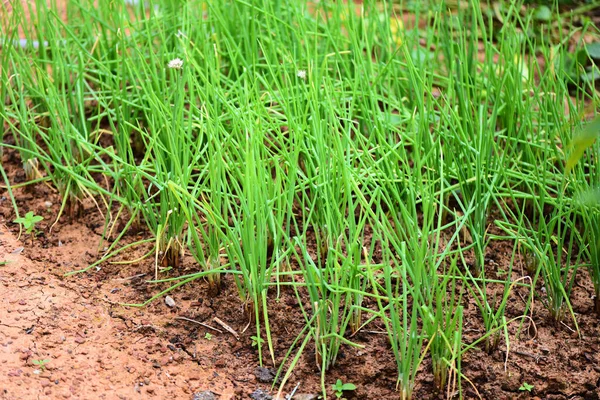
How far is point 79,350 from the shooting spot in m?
1.92

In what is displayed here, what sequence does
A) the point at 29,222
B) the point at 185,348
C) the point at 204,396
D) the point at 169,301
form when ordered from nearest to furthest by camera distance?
1. the point at 204,396
2. the point at 185,348
3. the point at 169,301
4. the point at 29,222

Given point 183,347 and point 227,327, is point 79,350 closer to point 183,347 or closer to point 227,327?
point 183,347

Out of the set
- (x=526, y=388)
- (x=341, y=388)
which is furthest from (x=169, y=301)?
(x=526, y=388)

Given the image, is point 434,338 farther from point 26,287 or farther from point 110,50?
point 110,50

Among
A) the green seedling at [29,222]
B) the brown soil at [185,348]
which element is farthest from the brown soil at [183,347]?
the green seedling at [29,222]

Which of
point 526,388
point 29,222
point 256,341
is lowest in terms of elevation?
point 526,388

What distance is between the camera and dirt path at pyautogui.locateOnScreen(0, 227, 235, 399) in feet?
5.92

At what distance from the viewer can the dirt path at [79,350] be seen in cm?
181

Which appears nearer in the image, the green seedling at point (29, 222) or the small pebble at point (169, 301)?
the small pebble at point (169, 301)

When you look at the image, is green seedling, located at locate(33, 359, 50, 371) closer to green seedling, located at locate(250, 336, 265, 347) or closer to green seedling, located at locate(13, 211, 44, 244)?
green seedling, located at locate(250, 336, 265, 347)

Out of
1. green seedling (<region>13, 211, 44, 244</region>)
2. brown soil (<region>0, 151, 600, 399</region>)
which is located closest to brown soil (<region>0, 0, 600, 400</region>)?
brown soil (<region>0, 151, 600, 399</region>)

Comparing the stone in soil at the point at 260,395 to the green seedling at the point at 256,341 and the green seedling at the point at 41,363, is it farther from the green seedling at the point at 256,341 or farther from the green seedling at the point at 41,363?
the green seedling at the point at 41,363

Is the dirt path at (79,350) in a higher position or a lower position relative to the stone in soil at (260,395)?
higher

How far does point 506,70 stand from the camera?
93.1 inches
